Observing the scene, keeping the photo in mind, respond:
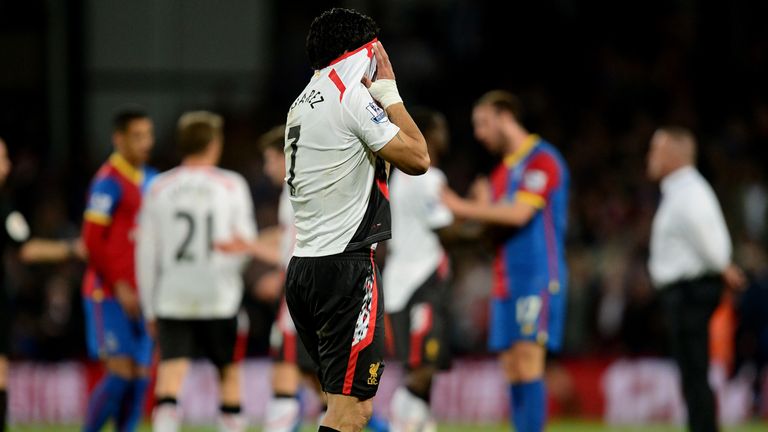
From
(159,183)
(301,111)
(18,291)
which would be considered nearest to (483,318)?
(18,291)

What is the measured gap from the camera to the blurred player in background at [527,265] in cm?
826

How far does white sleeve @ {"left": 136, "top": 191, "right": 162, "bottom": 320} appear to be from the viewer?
27.5ft

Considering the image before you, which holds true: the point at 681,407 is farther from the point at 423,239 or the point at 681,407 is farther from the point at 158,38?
the point at 158,38

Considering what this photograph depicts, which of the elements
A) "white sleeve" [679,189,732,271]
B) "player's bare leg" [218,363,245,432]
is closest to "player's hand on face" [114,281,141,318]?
"player's bare leg" [218,363,245,432]

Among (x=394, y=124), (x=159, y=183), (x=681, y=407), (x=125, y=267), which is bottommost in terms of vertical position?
(x=681, y=407)

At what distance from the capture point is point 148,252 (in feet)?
27.7

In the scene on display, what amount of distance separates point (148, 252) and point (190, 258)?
307mm

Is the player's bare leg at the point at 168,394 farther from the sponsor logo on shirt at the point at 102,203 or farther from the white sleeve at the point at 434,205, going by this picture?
the white sleeve at the point at 434,205

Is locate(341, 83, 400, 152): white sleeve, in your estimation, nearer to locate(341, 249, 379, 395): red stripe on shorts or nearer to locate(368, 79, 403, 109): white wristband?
locate(368, 79, 403, 109): white wristband

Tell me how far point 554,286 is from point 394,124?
307cm

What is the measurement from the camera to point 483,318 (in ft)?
Result: 47.6

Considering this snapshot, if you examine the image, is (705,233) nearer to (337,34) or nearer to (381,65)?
(381,65)

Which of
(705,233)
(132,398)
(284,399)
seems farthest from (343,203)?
(132,398)

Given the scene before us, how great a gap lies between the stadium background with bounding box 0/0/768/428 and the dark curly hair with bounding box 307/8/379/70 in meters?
9.81
